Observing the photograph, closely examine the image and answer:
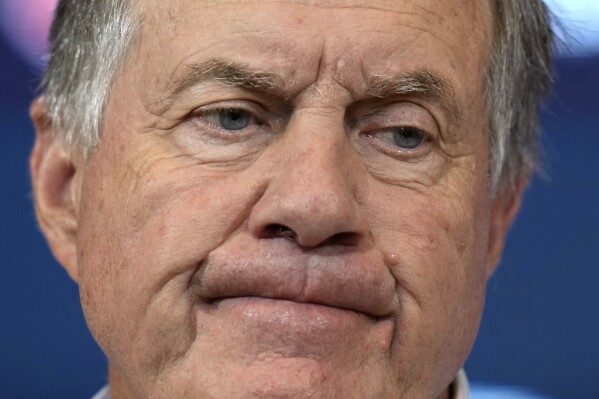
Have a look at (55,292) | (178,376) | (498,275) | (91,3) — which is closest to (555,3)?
(498,275)

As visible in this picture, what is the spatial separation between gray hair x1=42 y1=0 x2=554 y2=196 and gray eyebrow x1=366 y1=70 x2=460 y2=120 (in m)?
0.16

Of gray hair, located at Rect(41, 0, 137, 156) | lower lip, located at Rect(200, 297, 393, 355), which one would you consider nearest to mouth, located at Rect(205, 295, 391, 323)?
lower lip, located at Rect(200, 297, 393, 355)

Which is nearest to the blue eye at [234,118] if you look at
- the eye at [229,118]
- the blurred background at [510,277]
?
the eye at [229,118]

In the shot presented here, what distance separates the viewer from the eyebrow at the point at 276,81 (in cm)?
213

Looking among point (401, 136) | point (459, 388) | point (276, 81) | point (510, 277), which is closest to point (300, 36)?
point (276, 81)

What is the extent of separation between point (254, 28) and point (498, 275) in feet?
5.82

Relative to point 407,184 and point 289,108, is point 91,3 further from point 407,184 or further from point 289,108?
point 407,184

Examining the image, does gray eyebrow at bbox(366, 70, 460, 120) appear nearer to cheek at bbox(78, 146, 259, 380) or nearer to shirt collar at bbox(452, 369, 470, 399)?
cheek at bbox(78, 146, 259, 380)

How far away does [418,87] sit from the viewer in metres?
2.21

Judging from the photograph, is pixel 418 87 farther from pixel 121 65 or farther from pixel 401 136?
pixel 121 65

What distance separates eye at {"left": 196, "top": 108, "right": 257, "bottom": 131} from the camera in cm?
221

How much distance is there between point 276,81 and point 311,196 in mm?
258

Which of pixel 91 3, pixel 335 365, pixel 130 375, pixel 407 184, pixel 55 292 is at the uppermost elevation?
pixel 91 3

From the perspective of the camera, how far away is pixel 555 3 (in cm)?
300
